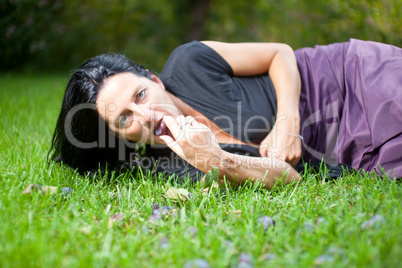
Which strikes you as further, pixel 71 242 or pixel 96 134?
pixel 96 134

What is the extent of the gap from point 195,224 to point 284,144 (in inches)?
32.7

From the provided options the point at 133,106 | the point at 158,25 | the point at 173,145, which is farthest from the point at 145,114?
the point at 158,25

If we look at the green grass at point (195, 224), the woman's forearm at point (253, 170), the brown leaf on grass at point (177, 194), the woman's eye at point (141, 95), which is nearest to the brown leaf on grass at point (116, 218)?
the green grass at point (195, 224)

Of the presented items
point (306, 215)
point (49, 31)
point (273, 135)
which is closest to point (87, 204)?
point (306, 215)

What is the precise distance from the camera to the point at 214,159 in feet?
5.18

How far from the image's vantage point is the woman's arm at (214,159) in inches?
60.4

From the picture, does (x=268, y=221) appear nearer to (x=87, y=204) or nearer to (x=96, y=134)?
(x=87, y=204)

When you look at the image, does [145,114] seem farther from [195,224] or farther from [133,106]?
[195,224]

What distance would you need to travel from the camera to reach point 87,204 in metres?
1.47

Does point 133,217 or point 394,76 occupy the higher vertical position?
point 394,76

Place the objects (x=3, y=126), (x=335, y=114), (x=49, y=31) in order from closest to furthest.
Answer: (x=335, y=114) → (x=3, y=126) → (x=49, y=31)

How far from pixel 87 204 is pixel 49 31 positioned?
6.53m

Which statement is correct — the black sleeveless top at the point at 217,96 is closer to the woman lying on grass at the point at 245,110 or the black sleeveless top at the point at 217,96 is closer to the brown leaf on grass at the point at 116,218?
the woman lying on grass at the point at 245,110

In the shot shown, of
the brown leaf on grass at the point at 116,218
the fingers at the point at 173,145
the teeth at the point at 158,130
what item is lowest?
the brown leaf on grass at the point at 116,218
